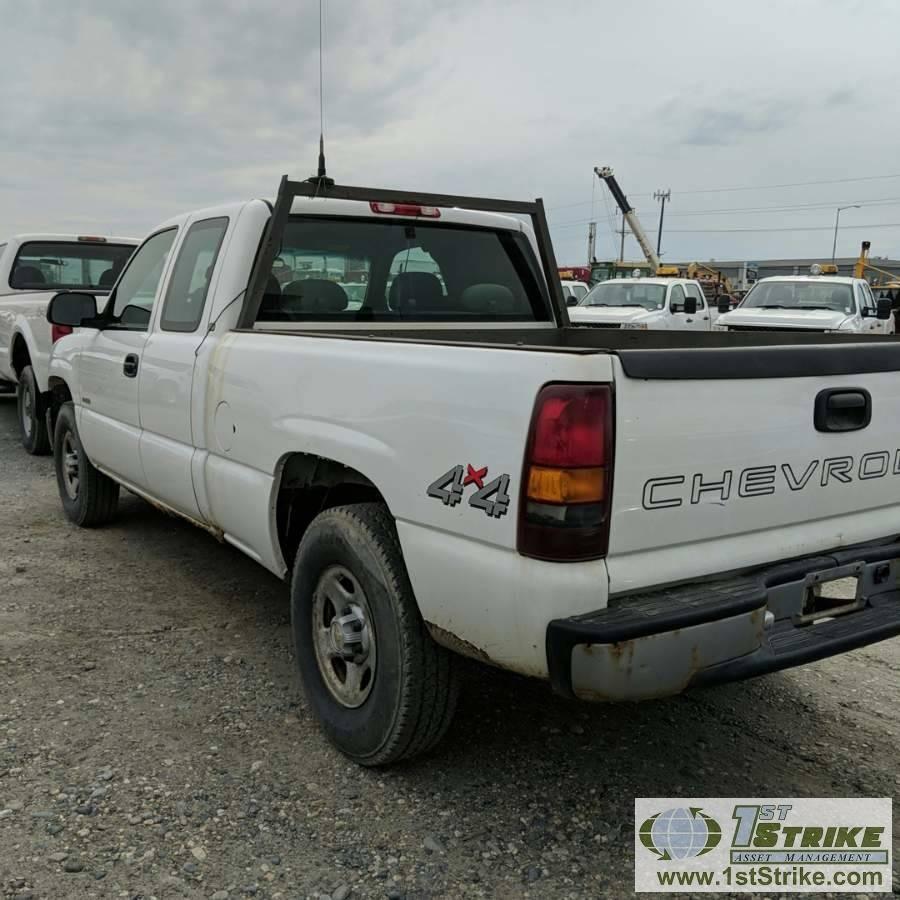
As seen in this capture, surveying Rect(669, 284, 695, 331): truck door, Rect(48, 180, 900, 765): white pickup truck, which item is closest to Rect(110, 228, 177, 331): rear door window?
Rect(48, 180, 900, 765): white pickup truck

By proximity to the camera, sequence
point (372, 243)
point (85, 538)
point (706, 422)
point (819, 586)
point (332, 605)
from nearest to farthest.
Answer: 1. point (706, 422)
2. point (819, 586)
3. point (332, 605)
4. point (372, 243)
5. point (85, 538)

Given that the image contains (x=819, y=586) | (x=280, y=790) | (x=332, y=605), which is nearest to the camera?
(x=819, y=586)

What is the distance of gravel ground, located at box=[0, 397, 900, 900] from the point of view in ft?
8.10

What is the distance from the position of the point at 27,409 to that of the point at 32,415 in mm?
223

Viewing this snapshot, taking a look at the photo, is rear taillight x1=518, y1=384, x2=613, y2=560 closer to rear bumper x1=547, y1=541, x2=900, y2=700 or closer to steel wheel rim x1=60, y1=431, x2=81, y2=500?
rear bumper x1=547, y1=541, x2=900, y2=700

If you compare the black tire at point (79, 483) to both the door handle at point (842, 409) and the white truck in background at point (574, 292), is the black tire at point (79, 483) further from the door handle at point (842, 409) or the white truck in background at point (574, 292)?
the white truck in background at point (574, 292)

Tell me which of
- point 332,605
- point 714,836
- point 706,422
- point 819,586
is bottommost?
point 714,836

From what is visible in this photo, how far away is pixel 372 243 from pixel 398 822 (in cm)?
255

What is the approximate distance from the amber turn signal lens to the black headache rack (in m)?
1.90

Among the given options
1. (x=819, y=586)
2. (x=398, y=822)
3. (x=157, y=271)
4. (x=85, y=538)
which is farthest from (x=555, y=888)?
(x=85, y=538)

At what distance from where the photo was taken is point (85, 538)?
557 centimetres

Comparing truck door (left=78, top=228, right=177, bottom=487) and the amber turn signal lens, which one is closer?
the amber turn signal lens

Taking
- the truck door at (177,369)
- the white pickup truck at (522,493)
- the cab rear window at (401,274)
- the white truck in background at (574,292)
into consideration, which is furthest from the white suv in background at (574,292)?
the white pickup truck at (522,493)

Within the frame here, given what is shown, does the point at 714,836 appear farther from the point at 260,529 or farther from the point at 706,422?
the point at 260,529
